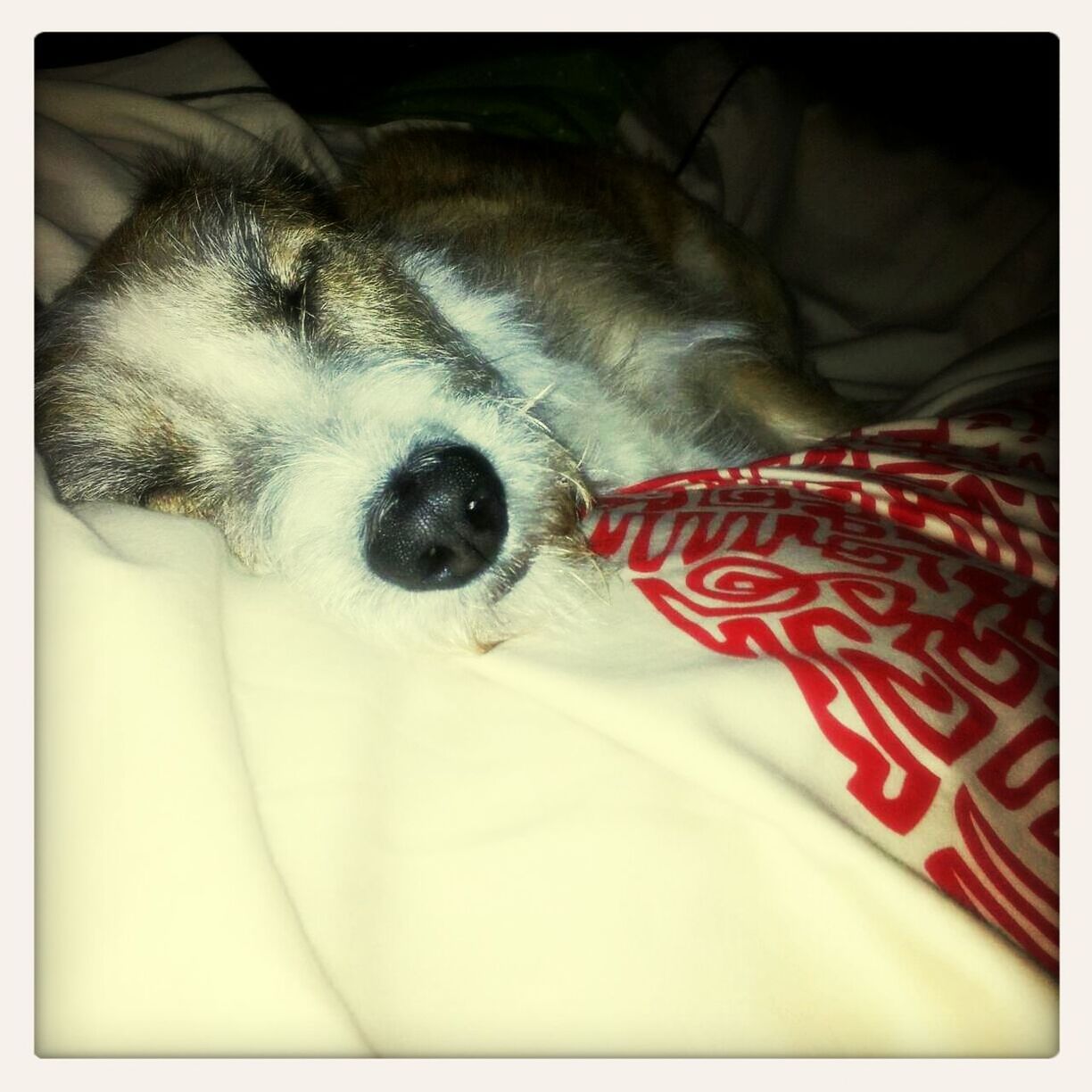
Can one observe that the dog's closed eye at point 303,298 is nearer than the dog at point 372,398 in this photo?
No

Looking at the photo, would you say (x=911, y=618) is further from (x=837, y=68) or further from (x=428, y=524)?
(x=837, y=68)

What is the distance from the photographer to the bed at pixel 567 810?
2.86ft

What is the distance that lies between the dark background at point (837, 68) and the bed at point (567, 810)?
561mm

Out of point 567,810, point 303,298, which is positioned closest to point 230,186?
point 303,298

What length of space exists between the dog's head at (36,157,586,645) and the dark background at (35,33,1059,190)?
1.22ft

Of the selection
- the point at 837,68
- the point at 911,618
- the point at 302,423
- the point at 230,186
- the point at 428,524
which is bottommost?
the point at 911,618

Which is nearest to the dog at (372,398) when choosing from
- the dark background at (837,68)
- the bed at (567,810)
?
the bed at (567,810)

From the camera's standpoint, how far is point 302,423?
58.1 inches

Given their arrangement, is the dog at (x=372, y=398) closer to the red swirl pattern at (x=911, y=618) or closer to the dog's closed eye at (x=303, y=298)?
the dog's closed eye at (x=303, y=298)

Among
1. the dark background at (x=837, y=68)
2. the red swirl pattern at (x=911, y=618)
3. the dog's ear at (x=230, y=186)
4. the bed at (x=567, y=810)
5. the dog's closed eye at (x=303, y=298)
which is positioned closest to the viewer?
the bed at (x=567, y=810)

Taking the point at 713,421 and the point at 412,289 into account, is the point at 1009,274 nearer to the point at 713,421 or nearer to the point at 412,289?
the point at 713,421

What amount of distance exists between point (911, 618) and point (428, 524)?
0.72 meters

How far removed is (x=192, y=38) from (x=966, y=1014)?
247cm

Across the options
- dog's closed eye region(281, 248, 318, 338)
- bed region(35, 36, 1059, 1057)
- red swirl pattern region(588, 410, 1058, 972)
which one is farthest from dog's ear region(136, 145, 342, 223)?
red swirl pattern region(588, 410, 1058, 972)
